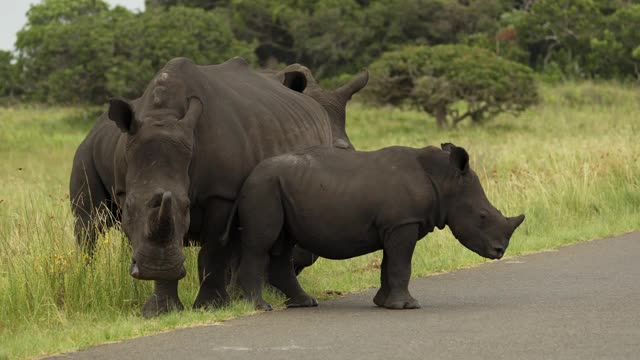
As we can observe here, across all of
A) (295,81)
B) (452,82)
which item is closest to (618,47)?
(452,82)

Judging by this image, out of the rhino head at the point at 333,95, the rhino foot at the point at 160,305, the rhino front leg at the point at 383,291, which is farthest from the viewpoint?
the rhino head at the point at 333,95

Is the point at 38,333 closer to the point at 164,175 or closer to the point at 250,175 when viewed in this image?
the point at 164,175

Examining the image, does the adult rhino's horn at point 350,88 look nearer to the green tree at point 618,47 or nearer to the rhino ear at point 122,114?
the rhino ear at point 122,114

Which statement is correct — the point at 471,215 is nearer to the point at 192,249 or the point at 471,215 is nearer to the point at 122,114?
the point at 122,114

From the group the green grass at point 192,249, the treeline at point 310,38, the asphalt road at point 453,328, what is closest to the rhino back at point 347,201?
the asphalt road at point 453,328

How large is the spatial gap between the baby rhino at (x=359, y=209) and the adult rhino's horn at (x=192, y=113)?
0.59 m

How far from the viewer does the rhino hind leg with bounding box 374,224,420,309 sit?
8.92m

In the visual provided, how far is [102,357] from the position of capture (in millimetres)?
7246

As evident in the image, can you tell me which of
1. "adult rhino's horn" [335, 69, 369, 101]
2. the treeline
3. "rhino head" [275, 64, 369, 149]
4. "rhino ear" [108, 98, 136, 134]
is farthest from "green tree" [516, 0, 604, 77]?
"rhino ear" [108, 98, 136, 134]

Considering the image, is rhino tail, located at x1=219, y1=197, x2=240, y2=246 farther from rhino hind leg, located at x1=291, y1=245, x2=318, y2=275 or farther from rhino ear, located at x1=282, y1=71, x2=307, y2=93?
rhino ear, located at x1=282, y1=71, x2=307, y2=93

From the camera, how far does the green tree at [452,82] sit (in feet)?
119

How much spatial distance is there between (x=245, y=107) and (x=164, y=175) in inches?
49.6

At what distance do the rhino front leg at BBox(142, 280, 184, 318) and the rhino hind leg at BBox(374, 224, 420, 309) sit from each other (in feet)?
4.73

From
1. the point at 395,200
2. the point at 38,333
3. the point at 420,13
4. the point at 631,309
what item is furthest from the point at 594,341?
the point at 420,13
